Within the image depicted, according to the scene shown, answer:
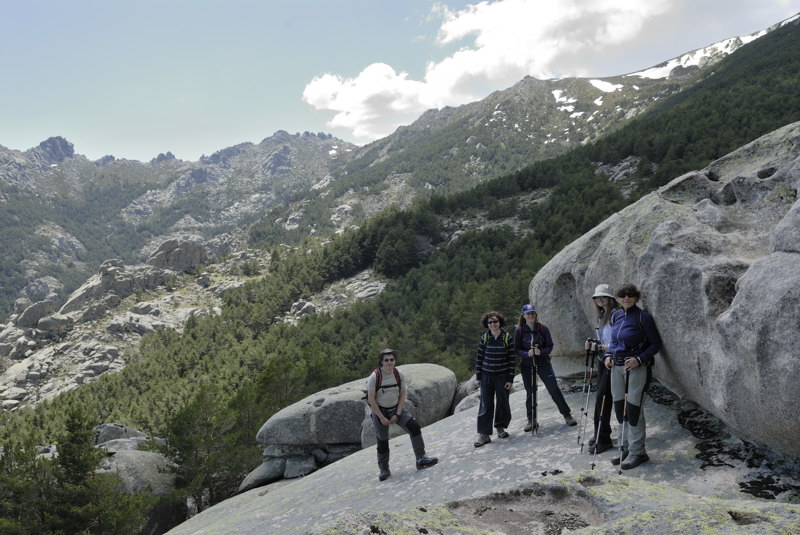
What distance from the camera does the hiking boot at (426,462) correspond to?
10117mm

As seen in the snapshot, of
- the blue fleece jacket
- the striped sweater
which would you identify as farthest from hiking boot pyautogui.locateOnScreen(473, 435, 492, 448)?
the blue fleece jacket

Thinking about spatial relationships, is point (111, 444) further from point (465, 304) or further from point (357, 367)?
point (465, 304)

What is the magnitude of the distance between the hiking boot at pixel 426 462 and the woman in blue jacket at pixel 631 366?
387 cm

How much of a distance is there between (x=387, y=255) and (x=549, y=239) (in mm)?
31620

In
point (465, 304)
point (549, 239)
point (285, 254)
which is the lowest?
point (465, 304)

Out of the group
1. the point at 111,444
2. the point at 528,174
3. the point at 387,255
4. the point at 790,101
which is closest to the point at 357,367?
the point at 111,444

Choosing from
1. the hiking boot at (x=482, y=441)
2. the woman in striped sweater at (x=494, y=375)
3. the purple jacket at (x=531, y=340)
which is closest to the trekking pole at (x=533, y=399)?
the purple jacket at (x=531, y=340)

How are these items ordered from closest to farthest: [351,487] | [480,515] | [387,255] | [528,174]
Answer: [480,515]
[351,487]
[387,255]
[528,174]

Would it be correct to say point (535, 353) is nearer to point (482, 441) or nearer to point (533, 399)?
point (533, 399)

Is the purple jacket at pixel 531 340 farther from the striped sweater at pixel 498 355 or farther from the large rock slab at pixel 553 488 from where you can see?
the large rock slab at pixel 553 488

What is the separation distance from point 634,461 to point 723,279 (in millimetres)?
3447

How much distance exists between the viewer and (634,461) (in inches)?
295

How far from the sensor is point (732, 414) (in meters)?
6.91

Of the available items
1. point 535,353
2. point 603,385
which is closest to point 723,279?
point 603,385
